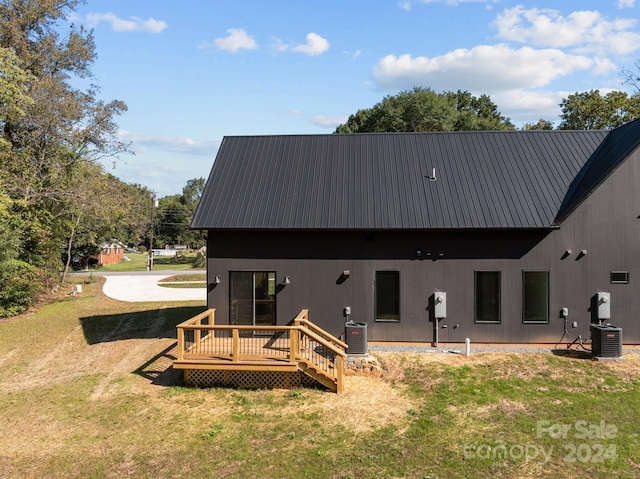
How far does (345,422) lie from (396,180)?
297 inches

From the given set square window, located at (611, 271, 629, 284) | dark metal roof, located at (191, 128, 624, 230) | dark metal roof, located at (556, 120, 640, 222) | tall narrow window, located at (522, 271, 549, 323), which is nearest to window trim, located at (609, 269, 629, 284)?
square window, located at (611, 271, 629, 284)

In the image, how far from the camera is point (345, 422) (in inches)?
320

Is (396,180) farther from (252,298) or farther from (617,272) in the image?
(617,272)

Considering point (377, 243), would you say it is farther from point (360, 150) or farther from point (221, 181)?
point (221, 181)

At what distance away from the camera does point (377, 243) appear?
12242 millimetres

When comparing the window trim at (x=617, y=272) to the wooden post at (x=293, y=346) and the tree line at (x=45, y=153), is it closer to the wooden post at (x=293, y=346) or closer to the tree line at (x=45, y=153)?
the wooden post at (x=293, y=346)

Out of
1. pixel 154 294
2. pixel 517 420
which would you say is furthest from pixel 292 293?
pixel 154 294

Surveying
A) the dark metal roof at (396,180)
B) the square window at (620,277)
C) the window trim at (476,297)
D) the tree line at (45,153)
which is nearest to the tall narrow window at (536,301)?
the window trim at (476,297)

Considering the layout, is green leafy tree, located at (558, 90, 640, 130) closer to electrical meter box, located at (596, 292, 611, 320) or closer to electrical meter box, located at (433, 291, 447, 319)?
electrical meter box, located at (596, 292, 611, 320)

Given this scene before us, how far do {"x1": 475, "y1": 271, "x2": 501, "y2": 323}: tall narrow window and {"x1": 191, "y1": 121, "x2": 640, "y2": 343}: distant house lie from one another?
0.09ft

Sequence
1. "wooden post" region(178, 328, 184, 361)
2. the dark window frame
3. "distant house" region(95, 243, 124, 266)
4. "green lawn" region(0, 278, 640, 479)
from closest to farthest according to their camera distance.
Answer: "green lawn" region(0, 278, 640, 479) → "wooden post" region(178, 328, 184, 361) → the dark window frame → "distant house" region(95, 243, 124, 266)

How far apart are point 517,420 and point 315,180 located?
841 cm

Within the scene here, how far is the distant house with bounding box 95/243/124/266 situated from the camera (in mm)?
53375

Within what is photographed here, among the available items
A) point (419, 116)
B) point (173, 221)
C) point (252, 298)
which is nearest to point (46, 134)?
point (252, 298)
